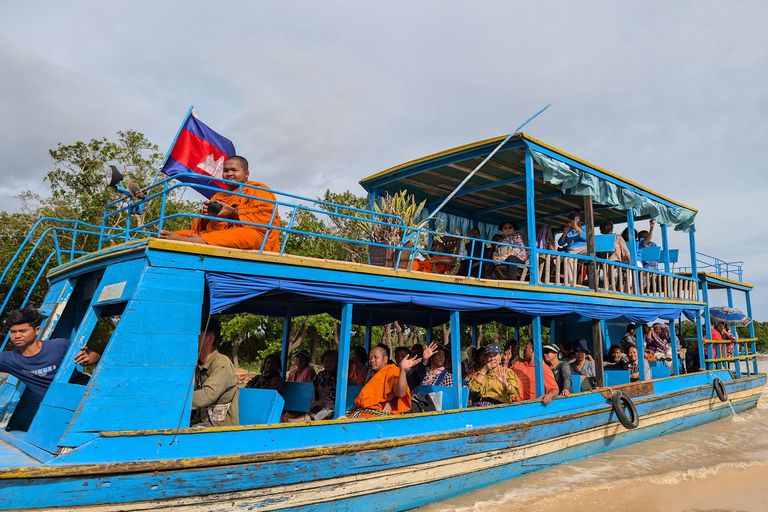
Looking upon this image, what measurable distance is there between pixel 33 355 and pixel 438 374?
175 inches

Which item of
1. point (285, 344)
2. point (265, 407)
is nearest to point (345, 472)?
point (265, 407)

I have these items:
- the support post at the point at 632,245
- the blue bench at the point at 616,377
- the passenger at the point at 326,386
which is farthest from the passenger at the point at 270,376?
the support post at the point at 632,245

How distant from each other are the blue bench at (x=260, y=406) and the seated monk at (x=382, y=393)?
37.6 inches

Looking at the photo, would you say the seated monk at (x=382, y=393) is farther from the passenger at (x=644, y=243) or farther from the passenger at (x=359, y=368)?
the passenger at (x=644, y=243)

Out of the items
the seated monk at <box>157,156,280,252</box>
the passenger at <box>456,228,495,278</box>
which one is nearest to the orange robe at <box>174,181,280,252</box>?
the seated monk at <box>157,156,280,252</box>

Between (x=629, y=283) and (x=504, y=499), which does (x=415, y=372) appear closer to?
(x=504, y=499)

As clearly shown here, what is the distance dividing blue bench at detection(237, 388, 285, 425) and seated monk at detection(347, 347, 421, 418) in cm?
95

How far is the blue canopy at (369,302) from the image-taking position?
427cm

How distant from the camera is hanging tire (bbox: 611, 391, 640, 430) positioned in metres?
7.34

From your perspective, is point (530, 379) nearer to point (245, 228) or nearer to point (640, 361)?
point (640, 361)

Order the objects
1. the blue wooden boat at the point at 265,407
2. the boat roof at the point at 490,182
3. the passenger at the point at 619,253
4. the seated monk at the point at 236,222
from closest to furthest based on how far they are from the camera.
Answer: the blue wooden boat at the point at 265,407 < the seated monk at the point at 236,222 < the boat roof at the point at 490,182 < the passenger at the point at 619,253

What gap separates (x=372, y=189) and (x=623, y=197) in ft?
14.1

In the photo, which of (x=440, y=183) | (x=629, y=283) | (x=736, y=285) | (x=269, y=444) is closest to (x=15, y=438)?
(x=269, y=444)

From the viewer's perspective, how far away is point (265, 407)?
174 inches
